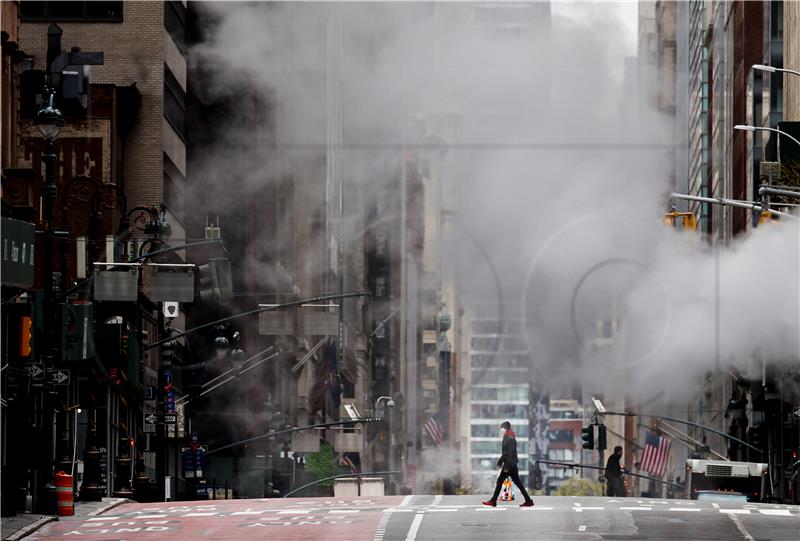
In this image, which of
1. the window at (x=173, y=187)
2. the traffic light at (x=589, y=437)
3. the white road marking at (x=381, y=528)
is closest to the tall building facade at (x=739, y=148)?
the traffic light at (x=589, y=437)

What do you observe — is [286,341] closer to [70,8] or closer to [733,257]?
[70,8]

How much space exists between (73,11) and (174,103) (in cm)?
424

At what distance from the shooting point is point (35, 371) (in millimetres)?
28625

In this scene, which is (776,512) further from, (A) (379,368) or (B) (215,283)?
(A) (379,368)

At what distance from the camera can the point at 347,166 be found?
80.0 meters

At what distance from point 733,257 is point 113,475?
1799 cm

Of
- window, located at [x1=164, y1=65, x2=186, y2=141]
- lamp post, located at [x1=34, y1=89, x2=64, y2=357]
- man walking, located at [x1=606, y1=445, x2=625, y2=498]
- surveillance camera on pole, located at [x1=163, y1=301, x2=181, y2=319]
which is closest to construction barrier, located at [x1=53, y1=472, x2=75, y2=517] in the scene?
lamp post, located at [x1=34, y1=89, x2=64, y2=357]

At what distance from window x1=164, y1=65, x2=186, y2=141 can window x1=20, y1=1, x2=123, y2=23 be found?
2.30 meters

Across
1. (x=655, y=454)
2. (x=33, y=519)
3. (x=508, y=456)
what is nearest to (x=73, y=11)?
(x=33, y=519)

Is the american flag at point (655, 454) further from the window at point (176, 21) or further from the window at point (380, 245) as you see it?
the window at point (380, 245)

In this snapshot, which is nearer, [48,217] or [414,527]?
[414,527]

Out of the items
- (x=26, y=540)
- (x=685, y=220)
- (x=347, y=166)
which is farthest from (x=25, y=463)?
(x=347, y=166)

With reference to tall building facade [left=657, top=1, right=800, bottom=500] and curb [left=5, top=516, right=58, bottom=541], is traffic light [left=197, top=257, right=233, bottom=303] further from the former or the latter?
tall building facade [left=657, top=1, right=800, bottom=500]

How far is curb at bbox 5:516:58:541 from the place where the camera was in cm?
2434
